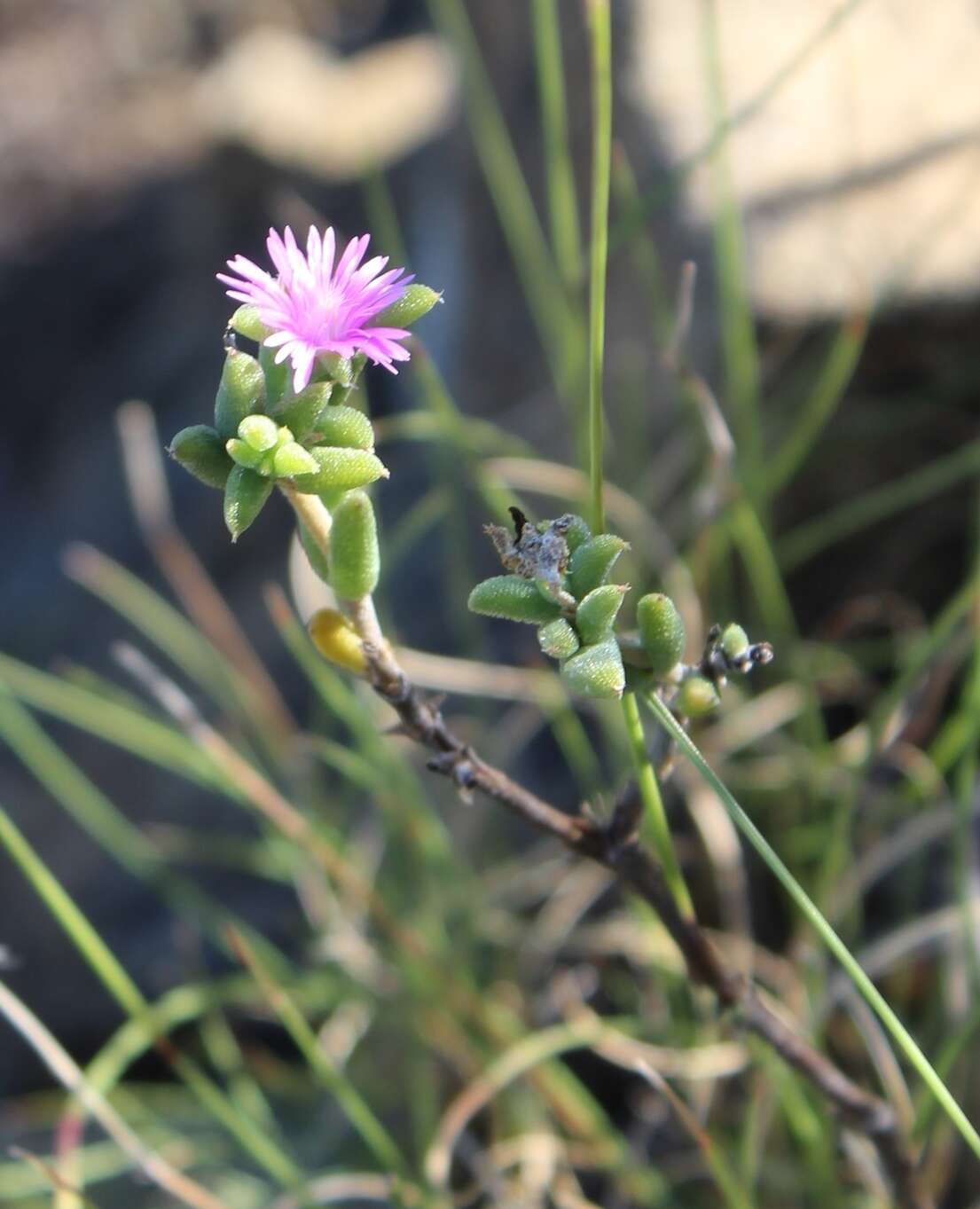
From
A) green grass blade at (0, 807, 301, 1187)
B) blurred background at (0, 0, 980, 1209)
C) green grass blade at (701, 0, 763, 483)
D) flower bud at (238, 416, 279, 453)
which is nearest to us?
flower bud at (238, 416, 279, 453)

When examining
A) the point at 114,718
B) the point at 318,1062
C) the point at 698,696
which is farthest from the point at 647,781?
the point at 114,718

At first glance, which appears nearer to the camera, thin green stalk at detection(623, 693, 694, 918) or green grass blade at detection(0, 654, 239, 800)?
thin green stalk at detection(623, 693, 694, 918)

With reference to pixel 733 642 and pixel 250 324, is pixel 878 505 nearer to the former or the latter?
pixel 733 642

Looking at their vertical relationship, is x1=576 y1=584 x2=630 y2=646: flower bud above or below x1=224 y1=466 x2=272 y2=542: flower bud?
below

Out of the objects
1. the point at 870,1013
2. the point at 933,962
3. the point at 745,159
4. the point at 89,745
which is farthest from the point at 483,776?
the point at 89,745

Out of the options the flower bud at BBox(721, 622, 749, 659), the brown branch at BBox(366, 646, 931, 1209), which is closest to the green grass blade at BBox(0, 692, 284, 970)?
the brown branch at BBox(366, 646, 931, 1209)

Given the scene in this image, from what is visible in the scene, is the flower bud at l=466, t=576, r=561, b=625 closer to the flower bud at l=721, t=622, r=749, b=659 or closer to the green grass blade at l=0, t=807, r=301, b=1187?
the flower bud at l=721, t=622, r=749, b=659

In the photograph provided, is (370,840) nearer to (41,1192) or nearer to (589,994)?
(589,994)
